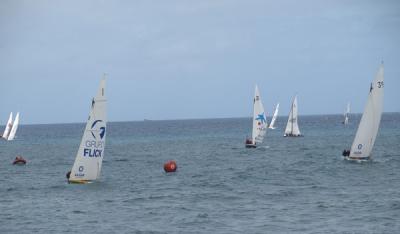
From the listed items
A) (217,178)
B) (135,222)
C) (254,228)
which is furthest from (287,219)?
(217,178)

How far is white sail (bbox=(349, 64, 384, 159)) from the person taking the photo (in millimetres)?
54188

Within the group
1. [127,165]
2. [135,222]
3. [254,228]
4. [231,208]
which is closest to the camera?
[254,228]

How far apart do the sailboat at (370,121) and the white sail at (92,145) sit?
2335 centimetres

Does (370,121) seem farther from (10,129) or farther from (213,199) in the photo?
(10,129)

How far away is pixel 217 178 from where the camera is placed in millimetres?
50156

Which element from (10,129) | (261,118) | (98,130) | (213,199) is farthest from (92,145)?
(10,129)

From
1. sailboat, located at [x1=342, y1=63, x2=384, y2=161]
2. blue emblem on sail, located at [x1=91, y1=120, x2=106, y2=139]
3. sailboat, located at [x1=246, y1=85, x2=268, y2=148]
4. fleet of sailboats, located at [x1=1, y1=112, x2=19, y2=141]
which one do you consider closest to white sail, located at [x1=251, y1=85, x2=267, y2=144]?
sailboat, located at [x1=246, y1=85, x2=268, y2=148]

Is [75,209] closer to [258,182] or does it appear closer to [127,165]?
[258,182]

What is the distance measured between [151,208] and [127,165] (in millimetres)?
29985

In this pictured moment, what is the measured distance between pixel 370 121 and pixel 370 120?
0.09 metres

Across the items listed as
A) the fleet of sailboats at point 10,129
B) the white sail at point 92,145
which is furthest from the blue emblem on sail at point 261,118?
the fleet of sailboats at point 10,129

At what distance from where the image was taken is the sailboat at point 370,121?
54.2 m

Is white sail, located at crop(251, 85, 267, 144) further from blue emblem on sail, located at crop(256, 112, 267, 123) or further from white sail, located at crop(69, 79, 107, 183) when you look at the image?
white sail, located at crop(69, 79, 107, 183)

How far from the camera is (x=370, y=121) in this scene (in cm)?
5562
